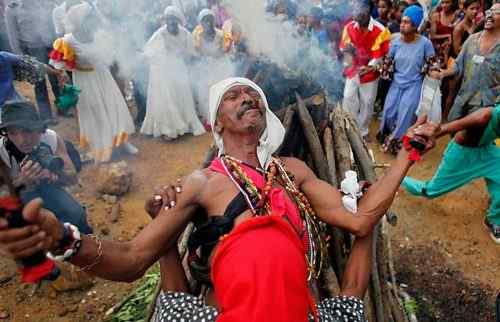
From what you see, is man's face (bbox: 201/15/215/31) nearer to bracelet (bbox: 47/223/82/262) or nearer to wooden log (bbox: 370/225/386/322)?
wooden log (bbox: 370/225/386/322)

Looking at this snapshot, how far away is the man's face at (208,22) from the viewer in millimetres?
7422

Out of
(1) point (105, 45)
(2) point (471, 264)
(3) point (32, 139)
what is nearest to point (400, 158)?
(2) point (471, 264)

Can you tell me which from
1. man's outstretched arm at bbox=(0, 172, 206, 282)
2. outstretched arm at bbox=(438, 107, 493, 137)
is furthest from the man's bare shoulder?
outstretched arm at bbox=(438, 107, 493, 137)

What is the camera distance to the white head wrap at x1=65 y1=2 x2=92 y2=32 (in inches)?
229

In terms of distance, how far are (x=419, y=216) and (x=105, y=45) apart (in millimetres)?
4894

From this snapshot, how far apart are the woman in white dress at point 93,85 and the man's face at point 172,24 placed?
3.29 feet

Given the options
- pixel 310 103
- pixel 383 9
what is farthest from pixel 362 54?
pixel 310 103

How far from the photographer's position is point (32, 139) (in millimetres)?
3705

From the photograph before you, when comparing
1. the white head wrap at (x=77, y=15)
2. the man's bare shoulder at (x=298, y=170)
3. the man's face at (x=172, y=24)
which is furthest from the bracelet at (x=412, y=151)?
the man's face at (x=172, y=24)

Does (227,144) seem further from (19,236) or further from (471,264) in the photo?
(471,264)

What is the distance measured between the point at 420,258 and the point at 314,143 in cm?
210

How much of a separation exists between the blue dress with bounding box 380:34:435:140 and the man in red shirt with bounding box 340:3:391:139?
231mm

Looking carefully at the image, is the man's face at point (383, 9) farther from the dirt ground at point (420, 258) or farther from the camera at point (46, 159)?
the camera at point (46, 159)

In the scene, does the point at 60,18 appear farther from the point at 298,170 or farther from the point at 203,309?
the point at 203,309
